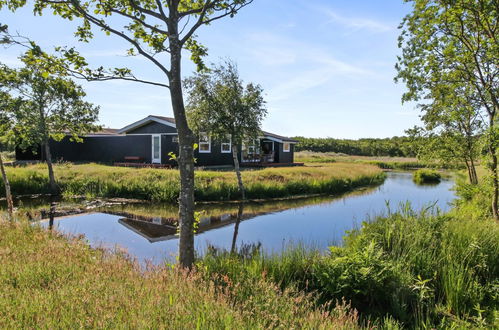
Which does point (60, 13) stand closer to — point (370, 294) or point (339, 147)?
point (370, 294)

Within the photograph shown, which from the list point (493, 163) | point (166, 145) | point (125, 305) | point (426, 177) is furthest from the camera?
point (426, 177)

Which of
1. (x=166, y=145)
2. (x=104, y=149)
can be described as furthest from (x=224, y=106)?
(x=104, y=149)

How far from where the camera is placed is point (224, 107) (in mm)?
14836

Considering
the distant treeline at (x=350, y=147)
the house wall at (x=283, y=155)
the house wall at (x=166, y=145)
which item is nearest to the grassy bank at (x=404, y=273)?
the house wall at (x=166, y=145)

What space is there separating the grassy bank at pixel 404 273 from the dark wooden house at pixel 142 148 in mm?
15789

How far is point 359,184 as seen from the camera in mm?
23203

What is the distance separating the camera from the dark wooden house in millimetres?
23250

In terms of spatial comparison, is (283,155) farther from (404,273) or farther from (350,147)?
(350,147)

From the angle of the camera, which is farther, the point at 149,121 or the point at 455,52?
the point at 149,121

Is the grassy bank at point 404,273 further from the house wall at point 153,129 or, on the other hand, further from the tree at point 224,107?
the house wall at point 153,129

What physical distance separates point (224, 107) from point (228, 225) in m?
5.92

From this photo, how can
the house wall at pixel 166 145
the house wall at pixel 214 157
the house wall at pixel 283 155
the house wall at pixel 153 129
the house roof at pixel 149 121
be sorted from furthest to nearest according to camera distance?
the house wall at pixel 283 155 → the house wall at pixel 214 157 → the house wall at pixel 166 145 → the house wall at pixel 153 129 → the house roof at pixel 149 121

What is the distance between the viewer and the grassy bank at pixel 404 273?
15.2 ft

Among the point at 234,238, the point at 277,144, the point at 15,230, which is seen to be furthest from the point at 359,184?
the point at 15,230
